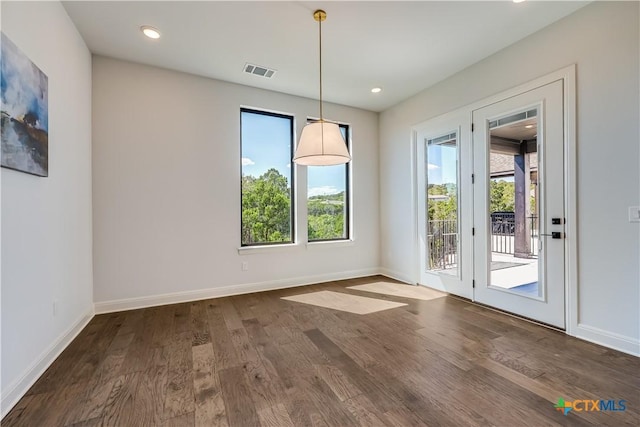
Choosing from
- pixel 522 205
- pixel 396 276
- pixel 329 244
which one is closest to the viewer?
pixel 522 205

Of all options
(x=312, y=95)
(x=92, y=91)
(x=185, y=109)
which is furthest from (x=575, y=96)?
(x=92, y=91)

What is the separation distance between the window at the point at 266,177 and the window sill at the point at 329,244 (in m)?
0.35

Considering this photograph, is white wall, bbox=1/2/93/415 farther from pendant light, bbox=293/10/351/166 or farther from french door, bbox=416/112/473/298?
french door, bbox=416/112/473/298

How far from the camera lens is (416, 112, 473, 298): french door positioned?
359cm

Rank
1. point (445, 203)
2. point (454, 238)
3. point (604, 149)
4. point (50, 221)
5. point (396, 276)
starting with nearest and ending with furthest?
1. point (50, 221)
2. point (604, 149)
3. point (454, 238)
4. point (445, 203)
5. point (396, 276)

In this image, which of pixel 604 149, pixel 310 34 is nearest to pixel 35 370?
pixel 310 34

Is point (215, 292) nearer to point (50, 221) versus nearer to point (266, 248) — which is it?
point (266, 248)

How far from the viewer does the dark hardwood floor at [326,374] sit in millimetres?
1599

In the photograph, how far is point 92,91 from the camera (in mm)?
3180

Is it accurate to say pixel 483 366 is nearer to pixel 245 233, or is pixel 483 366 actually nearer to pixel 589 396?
pixel 589 396

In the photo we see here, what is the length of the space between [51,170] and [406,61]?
12.2 ft

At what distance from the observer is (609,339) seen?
7.66 ft

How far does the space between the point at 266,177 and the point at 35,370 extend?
305 cm

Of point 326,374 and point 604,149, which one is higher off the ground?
point 604,149
